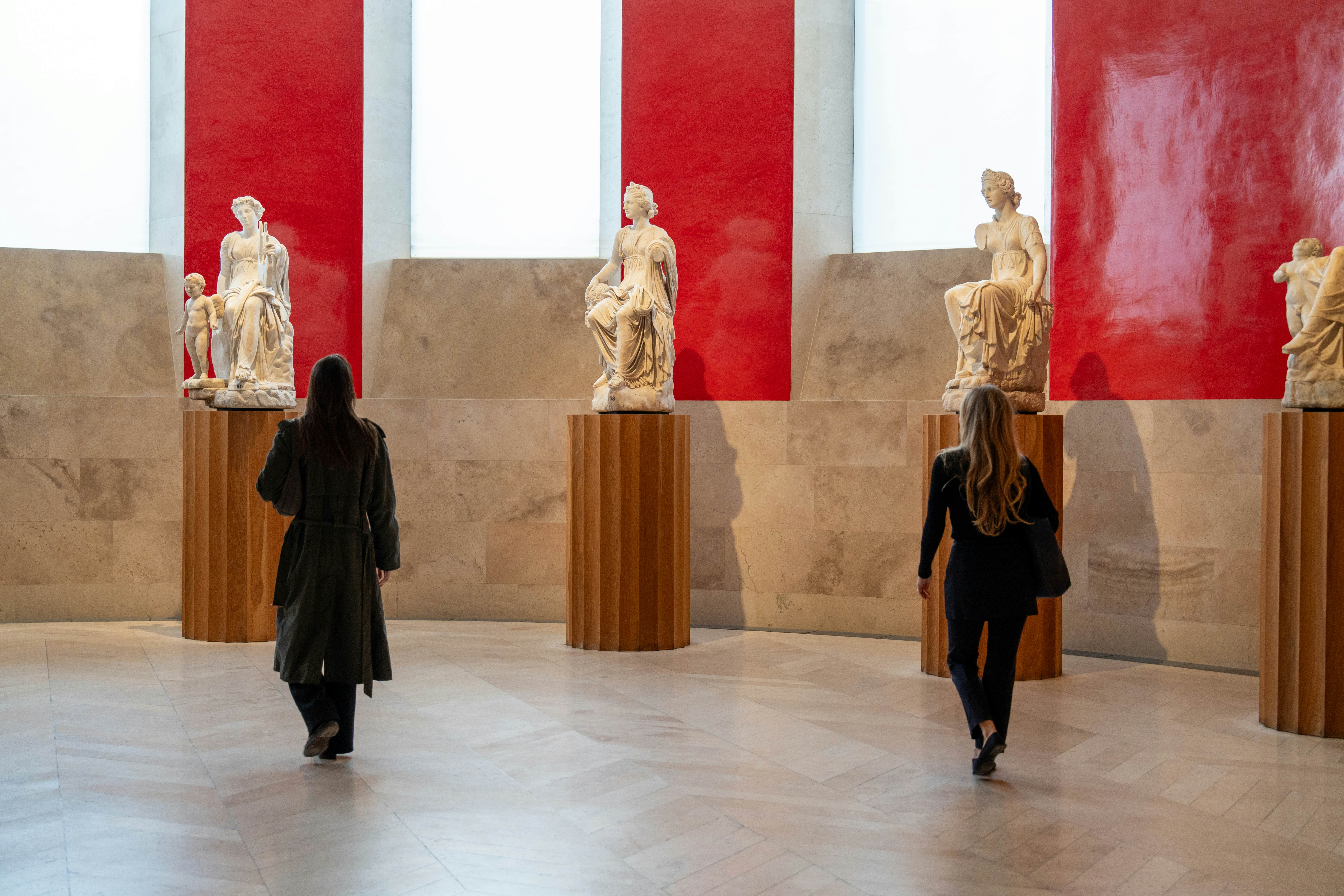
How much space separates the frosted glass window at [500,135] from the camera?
9891 mm

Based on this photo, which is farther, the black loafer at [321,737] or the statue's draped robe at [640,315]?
the statue's draped robe at [640,315]

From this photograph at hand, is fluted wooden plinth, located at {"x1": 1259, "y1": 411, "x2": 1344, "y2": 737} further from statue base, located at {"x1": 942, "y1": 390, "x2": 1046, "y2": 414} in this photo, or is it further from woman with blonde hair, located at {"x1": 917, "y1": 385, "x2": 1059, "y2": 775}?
woman with blonde hair, located at {"x1": 917, "y1": 385, "x2": 1059, "y2": 775}

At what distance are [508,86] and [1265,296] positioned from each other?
6127mm

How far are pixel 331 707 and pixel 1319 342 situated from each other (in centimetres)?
465

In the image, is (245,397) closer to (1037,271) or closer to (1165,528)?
(1037,271)

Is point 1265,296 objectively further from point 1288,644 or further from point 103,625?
point 103,625

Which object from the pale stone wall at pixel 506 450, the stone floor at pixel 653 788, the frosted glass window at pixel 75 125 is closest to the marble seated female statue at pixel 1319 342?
the stone floor at pixel 653 788

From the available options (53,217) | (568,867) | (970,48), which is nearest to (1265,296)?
(970,48)

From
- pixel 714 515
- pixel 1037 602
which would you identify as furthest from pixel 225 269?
pixel 1037 602

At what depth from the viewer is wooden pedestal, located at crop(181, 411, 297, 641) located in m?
7.68

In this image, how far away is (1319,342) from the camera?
541 centimetres

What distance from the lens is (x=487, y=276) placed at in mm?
9570

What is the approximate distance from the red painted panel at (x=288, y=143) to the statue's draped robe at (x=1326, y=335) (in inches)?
261

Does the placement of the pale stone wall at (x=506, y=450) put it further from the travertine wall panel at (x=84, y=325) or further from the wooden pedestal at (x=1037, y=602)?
the wooden pedestal at (x=1037, y=602)
